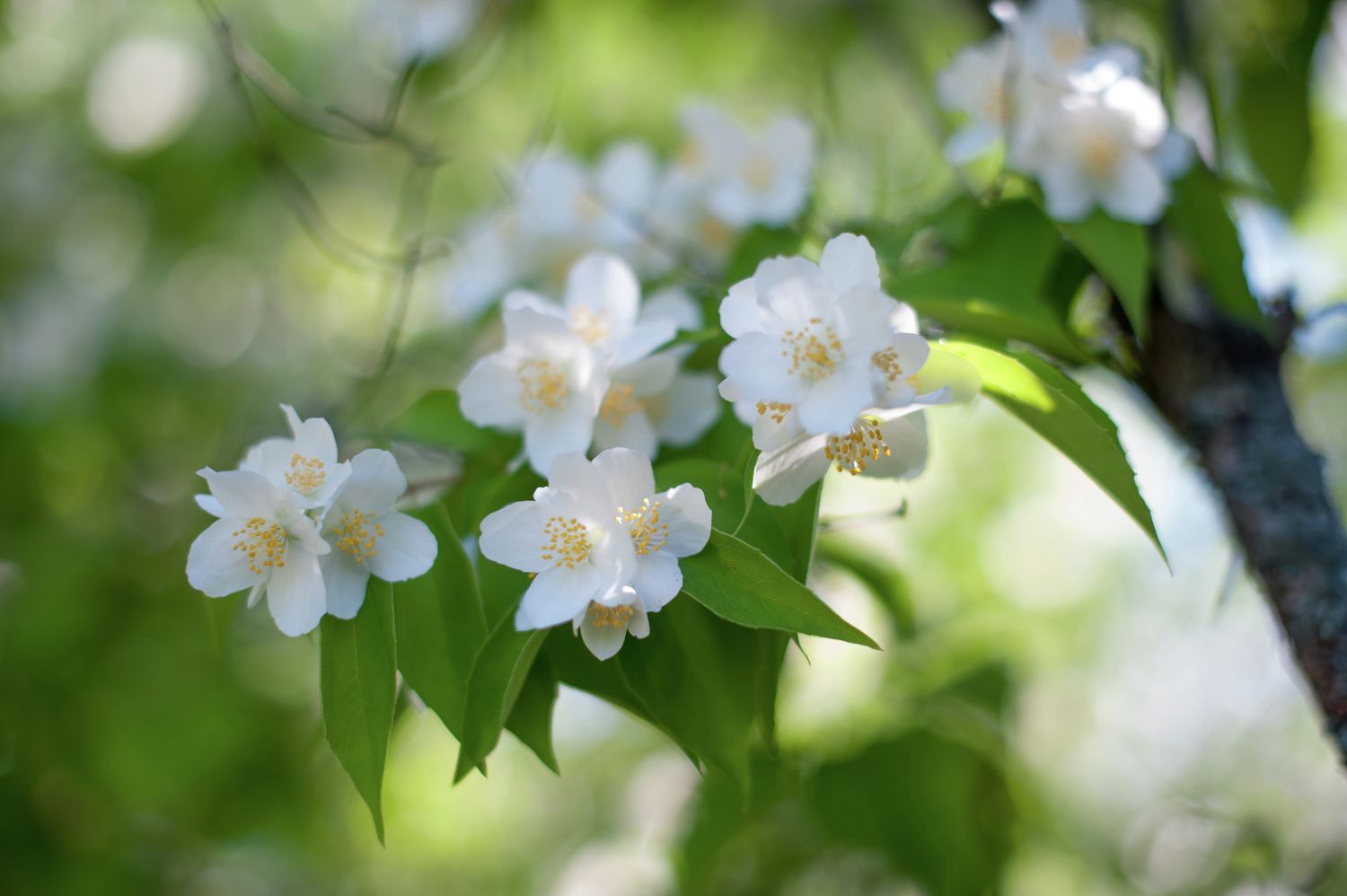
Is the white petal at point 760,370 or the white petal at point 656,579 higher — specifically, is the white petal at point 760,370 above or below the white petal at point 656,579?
above

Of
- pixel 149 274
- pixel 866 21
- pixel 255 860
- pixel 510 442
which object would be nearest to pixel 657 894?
pixel 255 860

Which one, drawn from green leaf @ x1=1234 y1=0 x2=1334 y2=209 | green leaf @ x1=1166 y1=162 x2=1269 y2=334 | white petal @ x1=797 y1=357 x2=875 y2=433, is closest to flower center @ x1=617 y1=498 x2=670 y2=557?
white petal @ x1=797 y1=357 x2=875 y2=433

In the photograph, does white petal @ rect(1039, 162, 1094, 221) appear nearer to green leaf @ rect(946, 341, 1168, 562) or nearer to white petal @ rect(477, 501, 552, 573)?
green leaf @ rect(946, 341, 1168, 562)

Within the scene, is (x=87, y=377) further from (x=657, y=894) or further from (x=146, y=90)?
(x=657, y=894)

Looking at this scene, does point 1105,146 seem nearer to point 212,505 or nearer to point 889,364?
point 889,364

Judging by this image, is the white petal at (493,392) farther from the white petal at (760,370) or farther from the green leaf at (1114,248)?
the green leaf at (1114,248)

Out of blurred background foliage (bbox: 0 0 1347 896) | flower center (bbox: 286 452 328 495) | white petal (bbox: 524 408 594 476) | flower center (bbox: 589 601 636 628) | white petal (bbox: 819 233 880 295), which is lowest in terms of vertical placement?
blurred background foliage (bbox: 0 0 1347 896)

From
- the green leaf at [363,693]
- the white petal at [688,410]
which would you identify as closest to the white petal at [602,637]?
the green leaf at [363,693]
